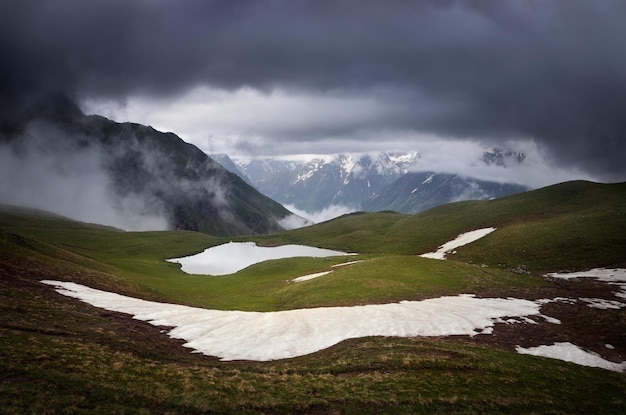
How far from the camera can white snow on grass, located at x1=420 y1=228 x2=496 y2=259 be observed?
405 ft

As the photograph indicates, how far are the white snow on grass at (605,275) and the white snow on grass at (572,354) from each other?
38.7m

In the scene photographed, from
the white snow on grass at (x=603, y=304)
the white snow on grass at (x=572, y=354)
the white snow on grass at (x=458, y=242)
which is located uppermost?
the white snow on grass at (x=458, y=242)

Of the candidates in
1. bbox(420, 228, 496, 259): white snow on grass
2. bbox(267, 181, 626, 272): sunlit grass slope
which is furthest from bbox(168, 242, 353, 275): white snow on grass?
bbox(420, 228, 496, 259): white snow on grass

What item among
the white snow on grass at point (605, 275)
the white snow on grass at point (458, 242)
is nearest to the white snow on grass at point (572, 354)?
the white snow on grass at point (605, 275)

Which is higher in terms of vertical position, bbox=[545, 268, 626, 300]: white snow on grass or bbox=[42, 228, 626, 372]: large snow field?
bbox=[545, 268, 626, 300]: white snow on grass

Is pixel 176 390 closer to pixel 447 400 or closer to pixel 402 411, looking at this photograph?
pixel 402 411

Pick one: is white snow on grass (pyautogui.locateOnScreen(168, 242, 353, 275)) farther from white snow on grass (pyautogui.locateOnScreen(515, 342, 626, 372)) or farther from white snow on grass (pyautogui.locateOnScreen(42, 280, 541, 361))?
white snow on grass (pyautogui.locateOnScreen(515, 342, 626, 372))

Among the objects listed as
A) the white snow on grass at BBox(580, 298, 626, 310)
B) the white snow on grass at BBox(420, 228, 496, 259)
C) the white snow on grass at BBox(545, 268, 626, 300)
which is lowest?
the white snow on grass at BBox(580, 298, 626, 310)

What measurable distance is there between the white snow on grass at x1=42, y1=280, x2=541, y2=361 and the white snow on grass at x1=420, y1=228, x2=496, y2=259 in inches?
2792

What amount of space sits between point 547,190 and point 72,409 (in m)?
203

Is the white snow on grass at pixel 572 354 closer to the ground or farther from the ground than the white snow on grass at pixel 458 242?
closer to the ground

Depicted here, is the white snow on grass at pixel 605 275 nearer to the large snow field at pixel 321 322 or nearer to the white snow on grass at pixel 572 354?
the large snow field at pixel 321 322

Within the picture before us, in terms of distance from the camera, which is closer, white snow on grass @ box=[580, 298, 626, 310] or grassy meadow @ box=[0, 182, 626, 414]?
grassy meadow @ box=[0, 182, 626, 414]

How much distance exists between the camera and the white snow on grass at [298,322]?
35.9 metres
